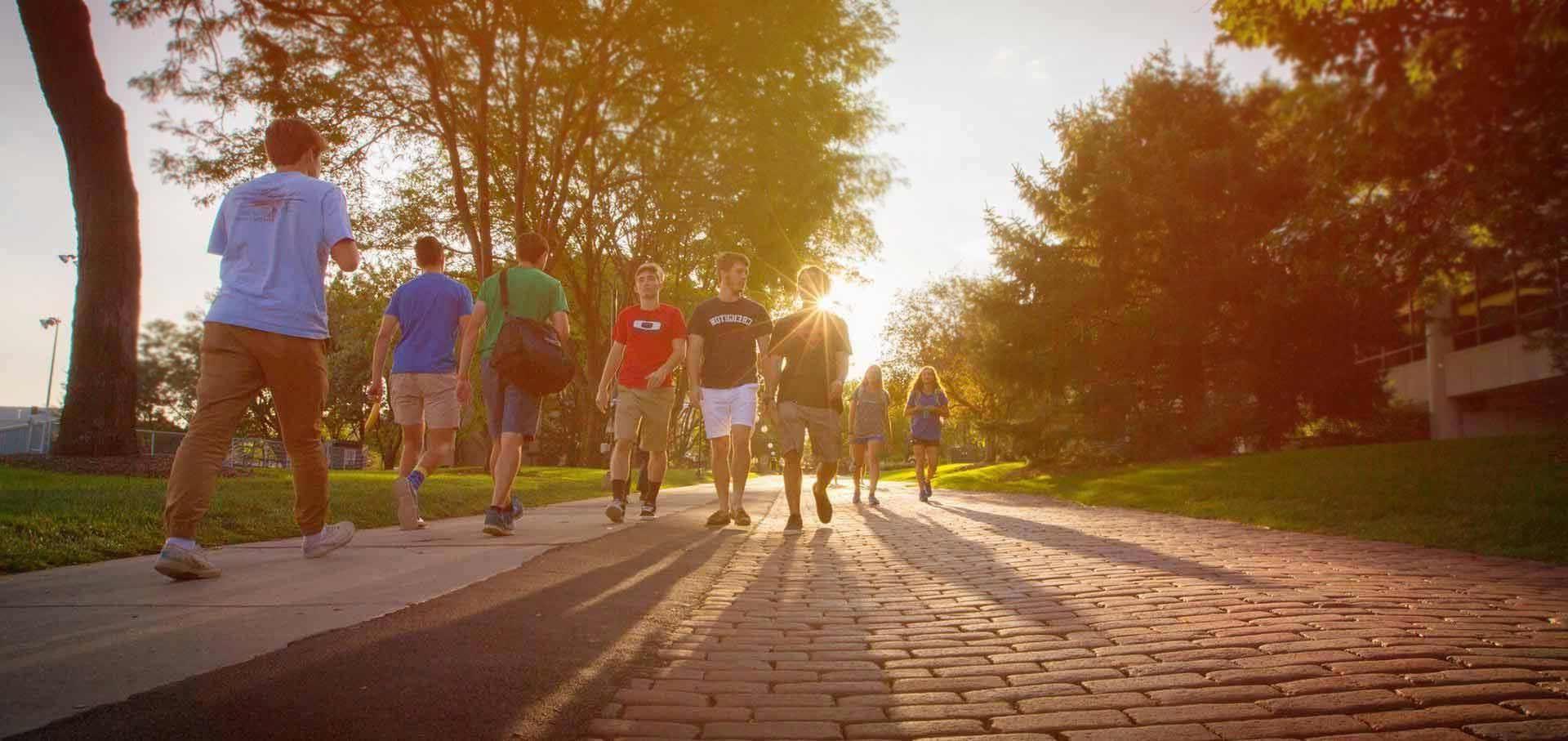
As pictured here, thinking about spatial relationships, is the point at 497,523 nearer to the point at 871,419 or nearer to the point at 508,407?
the point at 508,407

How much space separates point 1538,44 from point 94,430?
520 inches

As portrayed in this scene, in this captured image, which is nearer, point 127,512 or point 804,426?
point 127,512

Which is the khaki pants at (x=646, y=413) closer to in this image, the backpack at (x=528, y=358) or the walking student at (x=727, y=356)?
the walking student at (x=727, y=356)

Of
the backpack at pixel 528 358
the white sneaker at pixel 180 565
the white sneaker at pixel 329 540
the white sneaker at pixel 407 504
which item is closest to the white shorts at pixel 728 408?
the backpack at pixel 528 358

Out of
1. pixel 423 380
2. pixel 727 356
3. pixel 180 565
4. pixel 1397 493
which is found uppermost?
pixel 727 356

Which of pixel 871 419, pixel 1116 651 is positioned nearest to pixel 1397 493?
pixel 871 419

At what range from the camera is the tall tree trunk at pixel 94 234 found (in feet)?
36.4

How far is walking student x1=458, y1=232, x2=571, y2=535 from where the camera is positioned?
21.7 ft

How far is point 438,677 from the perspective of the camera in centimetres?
257

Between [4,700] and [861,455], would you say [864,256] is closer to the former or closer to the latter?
[861,455]

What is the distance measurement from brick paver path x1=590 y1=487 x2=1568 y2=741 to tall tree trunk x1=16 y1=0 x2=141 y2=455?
30.3 feet

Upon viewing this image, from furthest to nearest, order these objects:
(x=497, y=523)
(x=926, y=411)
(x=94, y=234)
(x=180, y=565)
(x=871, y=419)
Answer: (x=926, y=411) < (x=871, y=419) < (x=94, y=234) < (x=497, y=523) < (x=180, y=565)

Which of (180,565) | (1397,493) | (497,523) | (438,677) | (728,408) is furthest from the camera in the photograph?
(1397,493)

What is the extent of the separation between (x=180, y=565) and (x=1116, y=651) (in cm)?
375
